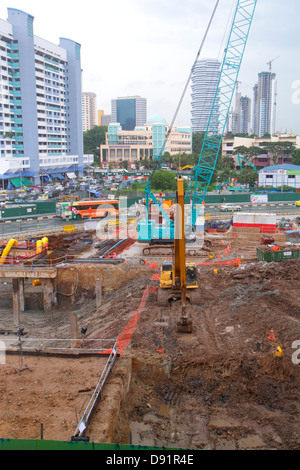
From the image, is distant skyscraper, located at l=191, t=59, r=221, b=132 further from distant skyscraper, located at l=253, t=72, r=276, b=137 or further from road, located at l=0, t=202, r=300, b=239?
road, located at l=0, t=202, r=300, b=239

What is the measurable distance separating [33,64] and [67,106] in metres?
16.2

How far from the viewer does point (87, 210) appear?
133 ft

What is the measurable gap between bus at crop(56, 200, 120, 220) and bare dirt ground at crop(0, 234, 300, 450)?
72.8ft

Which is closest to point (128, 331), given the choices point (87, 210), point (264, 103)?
point (87, 210)

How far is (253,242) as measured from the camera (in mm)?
31656

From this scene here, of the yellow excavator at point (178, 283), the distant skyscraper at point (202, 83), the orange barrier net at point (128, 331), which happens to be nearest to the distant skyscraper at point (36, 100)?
the orange barrier net at point (128, 331)

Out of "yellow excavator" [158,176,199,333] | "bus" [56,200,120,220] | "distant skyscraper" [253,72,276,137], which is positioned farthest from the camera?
"distant skyscraper" [253,72,276,137]

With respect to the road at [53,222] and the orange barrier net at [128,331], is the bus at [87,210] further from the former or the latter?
the orange barrier net at [128,331]

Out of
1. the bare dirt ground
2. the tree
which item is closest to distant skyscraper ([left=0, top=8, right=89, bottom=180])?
the tree

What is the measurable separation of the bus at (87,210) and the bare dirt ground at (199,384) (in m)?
22.2

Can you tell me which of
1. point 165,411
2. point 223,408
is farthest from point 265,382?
point 165,411

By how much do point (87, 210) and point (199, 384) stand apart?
1177 inches

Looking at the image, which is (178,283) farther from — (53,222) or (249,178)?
(249,178)

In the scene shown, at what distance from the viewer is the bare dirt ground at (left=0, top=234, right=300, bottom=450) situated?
10.0 m
